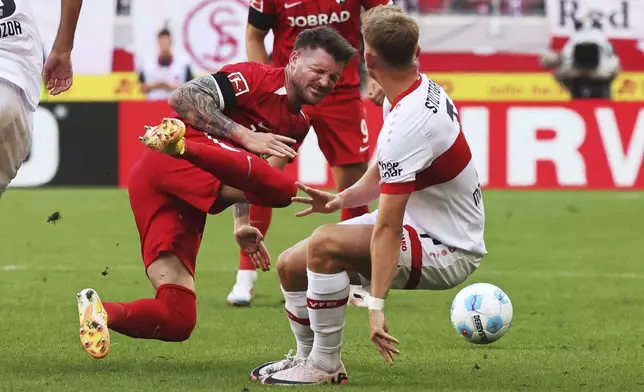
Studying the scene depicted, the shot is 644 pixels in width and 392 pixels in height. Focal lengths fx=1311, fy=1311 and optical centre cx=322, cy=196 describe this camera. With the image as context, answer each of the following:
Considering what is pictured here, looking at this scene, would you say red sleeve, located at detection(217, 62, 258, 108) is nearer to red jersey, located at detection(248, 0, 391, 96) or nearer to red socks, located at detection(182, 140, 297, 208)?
red socks, located at detection(182, 140, 297, 208)

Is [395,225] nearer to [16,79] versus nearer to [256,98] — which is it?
[256,98]

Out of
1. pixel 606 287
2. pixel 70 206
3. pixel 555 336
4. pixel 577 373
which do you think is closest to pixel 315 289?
pixel 577 373

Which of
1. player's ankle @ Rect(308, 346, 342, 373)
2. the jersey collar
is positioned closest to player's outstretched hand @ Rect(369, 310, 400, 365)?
player's ankle @ Rect(308, 346, 342, 373)

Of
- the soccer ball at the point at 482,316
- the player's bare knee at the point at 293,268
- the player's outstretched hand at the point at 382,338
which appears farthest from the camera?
the soccer ball at the point at 482,316

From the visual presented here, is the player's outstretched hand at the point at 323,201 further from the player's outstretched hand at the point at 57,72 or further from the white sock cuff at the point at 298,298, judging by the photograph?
the player's outstretched hand at the point at 57,72

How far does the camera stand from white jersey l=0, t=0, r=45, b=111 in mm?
5000

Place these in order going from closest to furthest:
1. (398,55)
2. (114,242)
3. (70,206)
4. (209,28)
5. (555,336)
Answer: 1. (398,55)
2. (555,336)
3. (114,242)
4. (70,206)
5. (209,28)

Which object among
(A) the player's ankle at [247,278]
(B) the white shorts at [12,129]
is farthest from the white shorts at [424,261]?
(A) the player's ankle at [247,278]

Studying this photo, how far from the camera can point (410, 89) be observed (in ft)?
17.2

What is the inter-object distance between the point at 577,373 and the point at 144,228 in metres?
2.01

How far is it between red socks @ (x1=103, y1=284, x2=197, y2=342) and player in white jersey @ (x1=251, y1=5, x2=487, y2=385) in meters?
0.40

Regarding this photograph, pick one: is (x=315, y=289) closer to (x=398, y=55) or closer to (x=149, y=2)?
(x=398, y=55)

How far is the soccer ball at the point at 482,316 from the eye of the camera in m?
6.02

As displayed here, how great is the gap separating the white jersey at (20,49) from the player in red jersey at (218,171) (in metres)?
0.69
